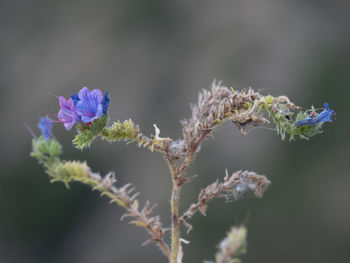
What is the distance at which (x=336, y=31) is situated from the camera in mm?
10102

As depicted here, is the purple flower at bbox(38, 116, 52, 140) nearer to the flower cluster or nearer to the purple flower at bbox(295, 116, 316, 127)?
the flower cluster

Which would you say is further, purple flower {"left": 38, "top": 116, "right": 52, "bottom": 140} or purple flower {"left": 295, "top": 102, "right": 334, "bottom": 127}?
purple flower {"left": 38, "top": 116, "right": 52, "bottom": 140}

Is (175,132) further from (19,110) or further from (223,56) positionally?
(19,110)

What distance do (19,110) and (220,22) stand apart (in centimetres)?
517

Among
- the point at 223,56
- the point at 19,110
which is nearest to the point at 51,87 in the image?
the point at 19,110

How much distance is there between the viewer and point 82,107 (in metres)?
Result: 2.01

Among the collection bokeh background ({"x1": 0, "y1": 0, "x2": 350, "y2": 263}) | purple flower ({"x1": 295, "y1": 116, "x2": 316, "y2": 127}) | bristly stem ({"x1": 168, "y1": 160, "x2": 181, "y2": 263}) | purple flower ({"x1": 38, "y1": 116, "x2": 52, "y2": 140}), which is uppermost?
bokeh background ({"x1": 0, "y1": 0, "x2": 350, "y2": 263})

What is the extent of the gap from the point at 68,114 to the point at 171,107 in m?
7.74

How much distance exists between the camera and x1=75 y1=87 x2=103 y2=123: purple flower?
6.50 ft

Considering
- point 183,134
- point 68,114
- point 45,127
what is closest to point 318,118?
point 183,134

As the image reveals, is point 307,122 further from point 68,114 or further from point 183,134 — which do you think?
point 68,114

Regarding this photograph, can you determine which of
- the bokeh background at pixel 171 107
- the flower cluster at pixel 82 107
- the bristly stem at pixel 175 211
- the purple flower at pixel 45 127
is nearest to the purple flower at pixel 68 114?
the flower cluster at pixel 82 107

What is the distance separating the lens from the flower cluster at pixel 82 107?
6.54ft

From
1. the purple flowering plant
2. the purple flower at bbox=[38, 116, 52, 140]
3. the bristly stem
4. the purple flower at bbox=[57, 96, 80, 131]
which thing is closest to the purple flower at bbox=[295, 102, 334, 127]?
the purple flowering plant
